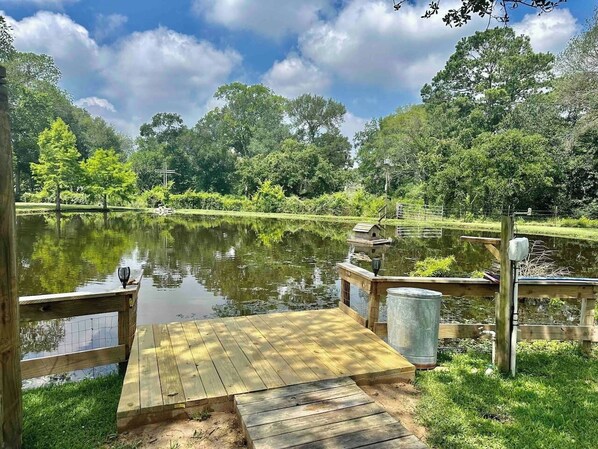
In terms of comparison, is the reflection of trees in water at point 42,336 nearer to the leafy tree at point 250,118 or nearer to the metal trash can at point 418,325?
the metal trash can at point 418,325

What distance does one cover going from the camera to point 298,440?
191cm

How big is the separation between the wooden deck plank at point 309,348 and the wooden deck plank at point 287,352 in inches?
1.6

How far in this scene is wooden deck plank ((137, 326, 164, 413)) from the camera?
2.28 metres

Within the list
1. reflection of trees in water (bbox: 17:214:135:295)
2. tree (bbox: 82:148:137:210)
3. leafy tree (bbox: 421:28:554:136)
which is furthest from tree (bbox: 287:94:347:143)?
reflection of trees in water (bbox: 17:214:135:295)

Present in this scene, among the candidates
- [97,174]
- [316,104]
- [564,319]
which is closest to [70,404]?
[564,319]

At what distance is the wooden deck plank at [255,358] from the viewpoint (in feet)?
8.61

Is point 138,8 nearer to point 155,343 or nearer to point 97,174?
point 155,343

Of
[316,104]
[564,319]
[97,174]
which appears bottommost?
[564,319]

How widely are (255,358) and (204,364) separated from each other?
1.32 feet

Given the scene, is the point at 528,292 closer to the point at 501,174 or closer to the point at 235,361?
the point at 235,361

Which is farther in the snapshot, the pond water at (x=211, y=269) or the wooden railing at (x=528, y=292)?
the pond water at (x=211, y=269)

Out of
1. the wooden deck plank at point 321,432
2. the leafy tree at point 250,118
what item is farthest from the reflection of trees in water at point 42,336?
the leafy tree at point 250,118

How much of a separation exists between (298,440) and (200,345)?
1.61 meters

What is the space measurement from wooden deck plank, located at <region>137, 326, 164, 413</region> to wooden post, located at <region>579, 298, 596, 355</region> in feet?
12.8
